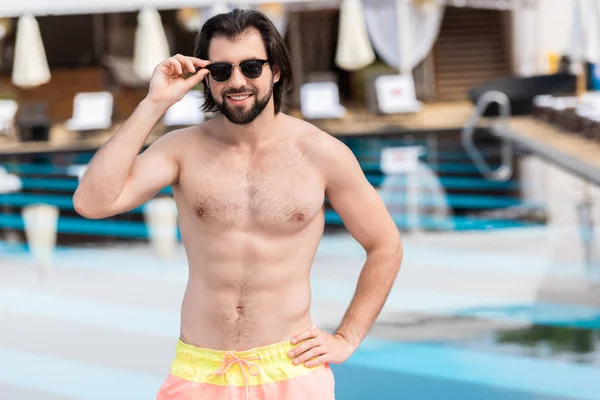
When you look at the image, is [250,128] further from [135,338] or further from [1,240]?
[1,240]

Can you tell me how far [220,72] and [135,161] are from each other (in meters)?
0.28

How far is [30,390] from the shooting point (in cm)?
491

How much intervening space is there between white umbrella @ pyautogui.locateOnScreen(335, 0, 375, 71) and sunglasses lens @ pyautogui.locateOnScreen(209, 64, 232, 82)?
1760 cm

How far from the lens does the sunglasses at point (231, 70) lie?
2162mm

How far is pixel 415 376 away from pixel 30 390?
176cm

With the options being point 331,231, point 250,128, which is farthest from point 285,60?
point 331,231

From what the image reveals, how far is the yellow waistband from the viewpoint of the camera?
7.46ft

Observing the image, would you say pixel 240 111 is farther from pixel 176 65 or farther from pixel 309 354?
pixel 309 354

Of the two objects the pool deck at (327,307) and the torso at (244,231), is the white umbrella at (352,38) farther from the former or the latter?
the torso at (244,231)

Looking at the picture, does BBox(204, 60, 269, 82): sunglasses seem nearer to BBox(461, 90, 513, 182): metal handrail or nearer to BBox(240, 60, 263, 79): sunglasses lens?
BBox(240, 60, 263, 79): sunglasses lens

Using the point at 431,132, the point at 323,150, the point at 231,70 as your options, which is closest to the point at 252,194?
the point at 323,150

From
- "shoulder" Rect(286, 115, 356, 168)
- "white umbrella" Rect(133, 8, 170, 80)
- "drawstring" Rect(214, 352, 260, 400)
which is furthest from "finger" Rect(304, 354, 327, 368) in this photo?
"white umbrella" Rect(133, 8, 170, 80)

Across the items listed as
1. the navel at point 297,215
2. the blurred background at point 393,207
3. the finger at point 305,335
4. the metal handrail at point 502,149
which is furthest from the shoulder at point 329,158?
the metal handrail at point 502,149

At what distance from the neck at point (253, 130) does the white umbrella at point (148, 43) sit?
17691mm
